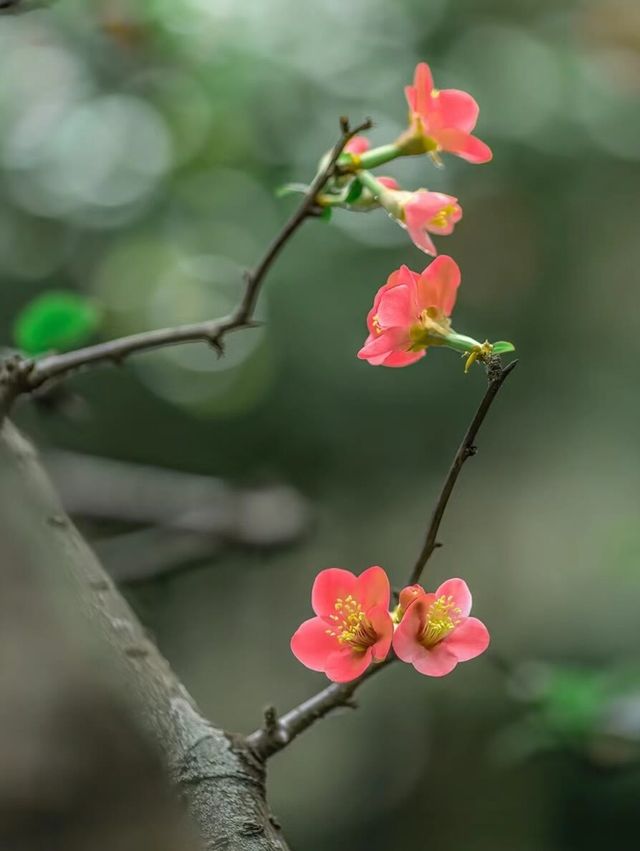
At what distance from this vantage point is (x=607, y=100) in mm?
1705

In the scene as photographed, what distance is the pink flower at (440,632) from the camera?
0.29 meters

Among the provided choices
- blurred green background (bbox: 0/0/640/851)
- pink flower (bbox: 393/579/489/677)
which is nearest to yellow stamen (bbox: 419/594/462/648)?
pink flower (bbox: 393/579/489/677)

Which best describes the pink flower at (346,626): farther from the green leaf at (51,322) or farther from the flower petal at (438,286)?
the green leaf at (51,322)

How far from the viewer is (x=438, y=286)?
0.33m

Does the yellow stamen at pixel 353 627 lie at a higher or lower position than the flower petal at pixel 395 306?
lower

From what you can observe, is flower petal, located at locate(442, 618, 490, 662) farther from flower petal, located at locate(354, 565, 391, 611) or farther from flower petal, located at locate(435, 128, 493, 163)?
flower petal, located at locate(435, 128, 493, 163)

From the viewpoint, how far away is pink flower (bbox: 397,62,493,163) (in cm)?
37

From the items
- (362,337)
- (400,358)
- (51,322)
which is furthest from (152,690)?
(362,337)

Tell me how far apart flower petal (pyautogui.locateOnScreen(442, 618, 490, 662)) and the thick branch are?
0.09 metres

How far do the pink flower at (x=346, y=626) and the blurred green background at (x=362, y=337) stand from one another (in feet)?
2.42

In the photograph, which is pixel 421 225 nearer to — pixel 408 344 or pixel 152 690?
pixel 408 344

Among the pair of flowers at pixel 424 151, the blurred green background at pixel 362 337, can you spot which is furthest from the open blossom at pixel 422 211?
the blurred green background at pixel 362 337

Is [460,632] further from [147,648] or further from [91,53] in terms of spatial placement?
[91,53]

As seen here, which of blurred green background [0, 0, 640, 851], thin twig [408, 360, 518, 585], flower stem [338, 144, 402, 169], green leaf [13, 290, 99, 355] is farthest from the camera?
blurred green background [0, 0, 640, 851]
